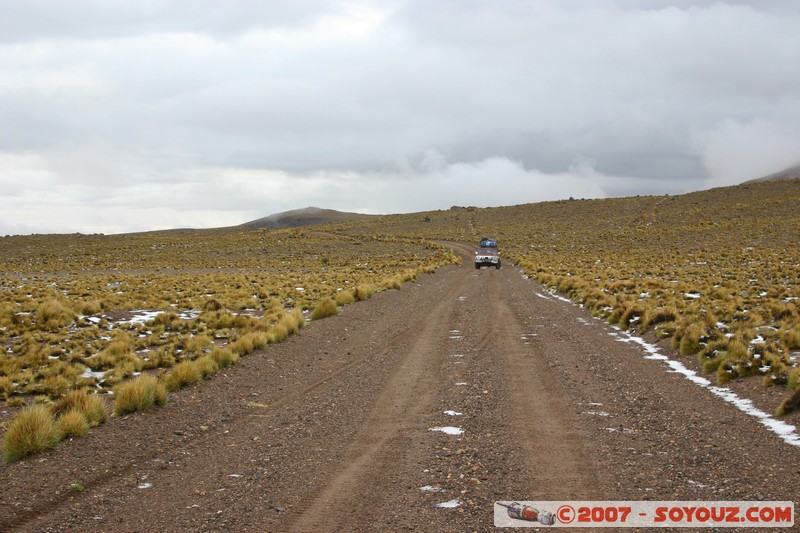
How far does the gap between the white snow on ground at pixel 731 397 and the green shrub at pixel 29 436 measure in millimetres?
9168

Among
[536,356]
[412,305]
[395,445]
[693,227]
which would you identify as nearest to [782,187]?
[693,227]

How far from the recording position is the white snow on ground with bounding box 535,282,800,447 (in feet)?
23.7

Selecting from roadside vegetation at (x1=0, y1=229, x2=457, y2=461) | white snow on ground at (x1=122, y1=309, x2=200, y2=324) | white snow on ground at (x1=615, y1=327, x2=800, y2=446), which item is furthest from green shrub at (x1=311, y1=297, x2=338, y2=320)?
white snow on ground at (x1=615, y1=327, x2=800, y2=446)

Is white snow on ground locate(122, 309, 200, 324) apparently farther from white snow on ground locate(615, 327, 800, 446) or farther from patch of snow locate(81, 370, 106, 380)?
white snow on ground locate(615, 327, 800, 446)

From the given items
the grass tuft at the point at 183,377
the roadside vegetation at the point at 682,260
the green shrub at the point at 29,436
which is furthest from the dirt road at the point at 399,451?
the roadside vegetation at the point at 682,260

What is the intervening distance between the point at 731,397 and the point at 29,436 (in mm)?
10017

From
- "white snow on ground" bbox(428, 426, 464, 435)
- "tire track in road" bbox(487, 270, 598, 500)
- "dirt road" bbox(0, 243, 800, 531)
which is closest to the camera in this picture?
"dirt road" bbox(0, 243, 800, 531)

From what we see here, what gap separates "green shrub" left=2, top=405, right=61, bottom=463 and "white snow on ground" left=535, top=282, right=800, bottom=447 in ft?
30.1

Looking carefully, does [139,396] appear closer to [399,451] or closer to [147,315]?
[399,451]

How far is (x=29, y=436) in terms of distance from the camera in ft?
23.5

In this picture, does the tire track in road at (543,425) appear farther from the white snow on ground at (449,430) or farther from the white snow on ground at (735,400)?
the white snow on ground at (735,400)

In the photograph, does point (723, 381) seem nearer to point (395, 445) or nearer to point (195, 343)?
point (395, 445)

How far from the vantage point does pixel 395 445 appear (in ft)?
23.9

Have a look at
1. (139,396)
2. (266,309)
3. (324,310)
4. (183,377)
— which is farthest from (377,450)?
(266,309)
